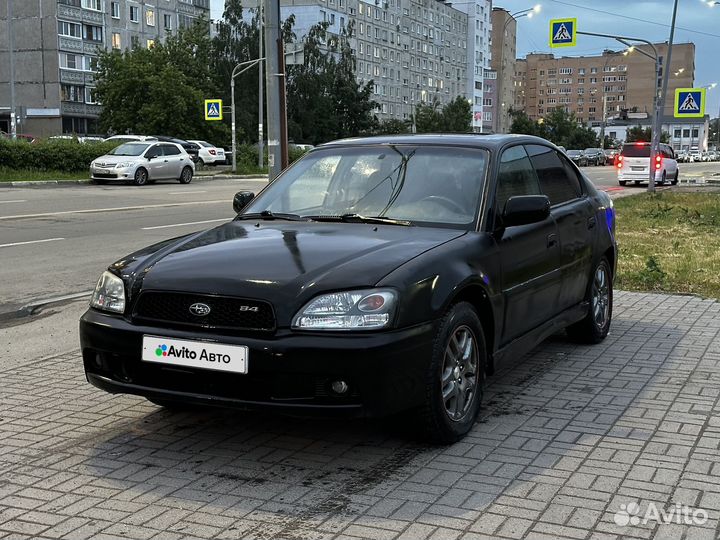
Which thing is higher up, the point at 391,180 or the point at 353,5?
the point at 353,5

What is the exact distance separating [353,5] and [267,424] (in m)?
113

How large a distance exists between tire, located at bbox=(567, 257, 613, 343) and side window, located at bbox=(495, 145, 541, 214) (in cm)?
118

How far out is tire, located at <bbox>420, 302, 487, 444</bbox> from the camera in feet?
14.1

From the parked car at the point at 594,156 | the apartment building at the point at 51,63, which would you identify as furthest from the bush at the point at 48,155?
the parked car at the point at 594,156

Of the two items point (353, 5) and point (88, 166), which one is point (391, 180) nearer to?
point (88, 166)

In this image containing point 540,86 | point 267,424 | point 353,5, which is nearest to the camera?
point 267,424

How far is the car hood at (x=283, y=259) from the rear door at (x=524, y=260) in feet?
1.51

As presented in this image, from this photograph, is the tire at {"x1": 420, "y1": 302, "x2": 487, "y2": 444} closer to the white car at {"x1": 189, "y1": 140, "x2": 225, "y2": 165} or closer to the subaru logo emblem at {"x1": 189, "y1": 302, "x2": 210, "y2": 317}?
the subaru logo emblem at {"x1": 189, "y1": 302, "x2": 210, "y2": 317}

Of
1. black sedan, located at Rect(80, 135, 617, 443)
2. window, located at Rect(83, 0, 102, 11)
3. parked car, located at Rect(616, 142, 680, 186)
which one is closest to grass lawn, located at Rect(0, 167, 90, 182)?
parked car, located at Rect(616, 142, 680, 186)

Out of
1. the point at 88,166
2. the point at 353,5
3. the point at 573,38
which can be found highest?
the point at 353,5

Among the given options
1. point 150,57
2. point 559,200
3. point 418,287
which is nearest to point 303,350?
point 418,287

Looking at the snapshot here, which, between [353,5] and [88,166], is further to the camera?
[353,5]

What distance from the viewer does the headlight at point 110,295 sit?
174 inches

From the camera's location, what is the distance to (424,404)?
4262 millimetres
